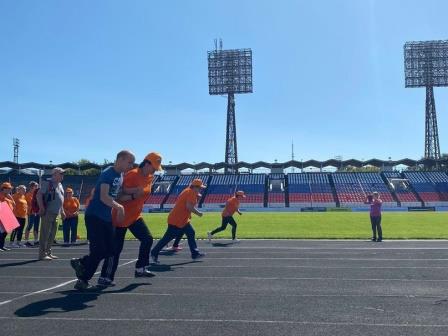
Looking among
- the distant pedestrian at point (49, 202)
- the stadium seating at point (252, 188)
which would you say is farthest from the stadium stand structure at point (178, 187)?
the distant pedestrian at point (49, 202)

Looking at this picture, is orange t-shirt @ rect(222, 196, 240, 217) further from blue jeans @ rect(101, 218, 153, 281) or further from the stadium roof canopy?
the stadium roof canopy

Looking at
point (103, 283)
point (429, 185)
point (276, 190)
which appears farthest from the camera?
point (276, 190)

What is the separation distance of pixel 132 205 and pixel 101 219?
844mm

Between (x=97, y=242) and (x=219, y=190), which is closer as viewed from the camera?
(x=97, y=242)

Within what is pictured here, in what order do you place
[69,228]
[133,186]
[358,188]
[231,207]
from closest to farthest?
1. [133,186]
2. [69,228]
3. [231,207]
4. [358,188]

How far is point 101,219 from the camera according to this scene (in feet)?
23.4

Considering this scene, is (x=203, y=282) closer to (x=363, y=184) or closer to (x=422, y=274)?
(x=422, y=274)

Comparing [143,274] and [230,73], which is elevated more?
[230,73]

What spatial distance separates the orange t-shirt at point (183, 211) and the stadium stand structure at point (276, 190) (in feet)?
160

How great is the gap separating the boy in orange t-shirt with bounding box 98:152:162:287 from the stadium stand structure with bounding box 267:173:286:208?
169 feet

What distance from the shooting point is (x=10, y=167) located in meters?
61.8

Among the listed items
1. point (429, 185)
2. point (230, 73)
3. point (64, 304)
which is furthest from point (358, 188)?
point (64, 304)

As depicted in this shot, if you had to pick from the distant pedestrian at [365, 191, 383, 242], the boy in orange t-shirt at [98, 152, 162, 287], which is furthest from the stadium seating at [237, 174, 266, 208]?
the boy in orange t-shirt at [98, 152, 162, 287]

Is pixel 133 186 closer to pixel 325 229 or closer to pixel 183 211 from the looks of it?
pixel 183 211
